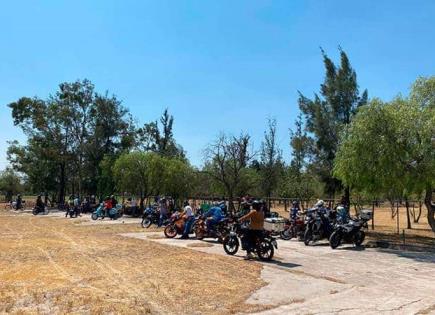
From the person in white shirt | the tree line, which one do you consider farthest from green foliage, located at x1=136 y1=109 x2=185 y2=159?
the person in white shirt

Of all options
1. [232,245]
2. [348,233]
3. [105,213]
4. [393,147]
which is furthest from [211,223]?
[105,213]

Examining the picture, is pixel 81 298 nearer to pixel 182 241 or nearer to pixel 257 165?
pixel 182 241

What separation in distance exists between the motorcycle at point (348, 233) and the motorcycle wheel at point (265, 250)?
12.8 feet

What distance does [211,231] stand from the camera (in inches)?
734

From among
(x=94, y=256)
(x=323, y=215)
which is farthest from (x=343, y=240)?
(x=94, y=256)

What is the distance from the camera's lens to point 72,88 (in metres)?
47.5

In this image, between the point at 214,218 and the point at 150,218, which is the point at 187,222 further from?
the point at 150,218

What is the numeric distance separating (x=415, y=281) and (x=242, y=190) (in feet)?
76.7

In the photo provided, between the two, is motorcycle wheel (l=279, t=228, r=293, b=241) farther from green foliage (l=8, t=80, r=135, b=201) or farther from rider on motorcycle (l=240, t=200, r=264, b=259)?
green foliage (l=8, t=80, r=135, b=201)

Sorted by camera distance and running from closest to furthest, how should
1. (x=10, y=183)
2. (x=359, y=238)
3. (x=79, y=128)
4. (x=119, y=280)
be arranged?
(x=119, y=280)
(x=359, y=238)
(x=79, y=128)
(x=10, y=183)

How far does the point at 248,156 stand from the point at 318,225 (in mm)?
13504

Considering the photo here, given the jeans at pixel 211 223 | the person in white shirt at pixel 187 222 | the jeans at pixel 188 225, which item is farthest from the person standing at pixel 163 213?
→ the jeans at pixel 211 223

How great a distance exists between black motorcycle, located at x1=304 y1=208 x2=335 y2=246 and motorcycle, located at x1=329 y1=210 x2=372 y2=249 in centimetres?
46

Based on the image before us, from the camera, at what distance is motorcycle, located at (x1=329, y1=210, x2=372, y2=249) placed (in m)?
17.1
